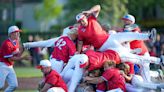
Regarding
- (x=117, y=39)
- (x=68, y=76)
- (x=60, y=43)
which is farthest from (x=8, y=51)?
(x=117, y=39)

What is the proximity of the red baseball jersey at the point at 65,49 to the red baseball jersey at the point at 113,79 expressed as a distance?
3.74ft

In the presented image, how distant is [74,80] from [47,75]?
0.54 meters

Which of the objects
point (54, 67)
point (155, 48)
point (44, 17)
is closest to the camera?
point (54, 67)

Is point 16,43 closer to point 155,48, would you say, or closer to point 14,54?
point 14,54

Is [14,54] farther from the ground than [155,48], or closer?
farther from the ground

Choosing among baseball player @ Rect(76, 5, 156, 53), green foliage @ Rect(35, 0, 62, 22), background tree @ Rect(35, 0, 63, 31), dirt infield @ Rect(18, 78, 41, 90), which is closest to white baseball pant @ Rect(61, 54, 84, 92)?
baseball player @ Rect(76, 5, 156, 53)

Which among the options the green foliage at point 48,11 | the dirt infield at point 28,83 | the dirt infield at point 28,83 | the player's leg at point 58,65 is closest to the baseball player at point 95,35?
the player's leg at point 58,65

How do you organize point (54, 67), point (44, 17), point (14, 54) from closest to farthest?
point (54, 67), point (14, 54), point (44, 17)

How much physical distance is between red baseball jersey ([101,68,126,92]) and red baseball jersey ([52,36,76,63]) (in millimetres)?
1140

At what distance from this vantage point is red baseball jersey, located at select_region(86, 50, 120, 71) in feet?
36.8

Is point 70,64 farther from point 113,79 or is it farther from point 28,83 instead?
point 28,83

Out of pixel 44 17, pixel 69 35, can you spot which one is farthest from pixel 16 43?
pixel 44 17

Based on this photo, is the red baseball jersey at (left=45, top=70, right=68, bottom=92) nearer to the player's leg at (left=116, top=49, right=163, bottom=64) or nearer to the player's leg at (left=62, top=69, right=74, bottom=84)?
the player's leg at (left=62, top=69, right=74, bottom=84)

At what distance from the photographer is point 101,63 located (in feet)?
37.1
